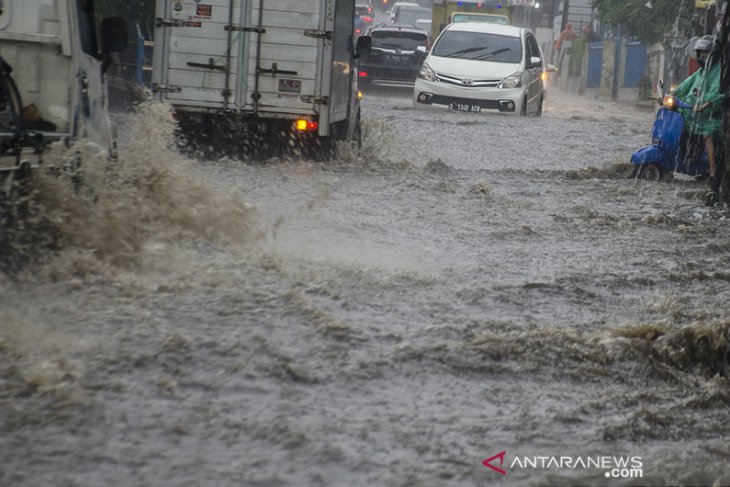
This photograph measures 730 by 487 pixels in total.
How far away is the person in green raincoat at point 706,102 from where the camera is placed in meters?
13.5

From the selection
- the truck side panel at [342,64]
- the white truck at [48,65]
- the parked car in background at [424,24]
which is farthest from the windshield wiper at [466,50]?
the parked car in background at [424,24]

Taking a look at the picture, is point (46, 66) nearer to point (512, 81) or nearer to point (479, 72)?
point (479, 72)

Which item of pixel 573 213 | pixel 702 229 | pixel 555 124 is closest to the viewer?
pixel 702 229

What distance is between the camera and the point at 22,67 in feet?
26.5

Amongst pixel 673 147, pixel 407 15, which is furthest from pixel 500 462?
pixel 407 15

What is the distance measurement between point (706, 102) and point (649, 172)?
5.97 feet

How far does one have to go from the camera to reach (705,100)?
13.5 metres

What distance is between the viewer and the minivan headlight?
76.6ft

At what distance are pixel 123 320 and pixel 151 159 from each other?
3672mm

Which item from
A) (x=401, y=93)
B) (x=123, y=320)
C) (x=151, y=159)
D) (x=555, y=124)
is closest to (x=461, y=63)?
(x=555, y=124)

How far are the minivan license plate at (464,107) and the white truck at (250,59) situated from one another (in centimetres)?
950

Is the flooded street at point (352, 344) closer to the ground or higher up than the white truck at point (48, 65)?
closer to the ground

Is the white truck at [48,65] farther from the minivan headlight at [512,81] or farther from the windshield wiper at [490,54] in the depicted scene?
the windshield wiper at [490,54]

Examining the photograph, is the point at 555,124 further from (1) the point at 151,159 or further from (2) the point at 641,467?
(2) the point at 641,467
